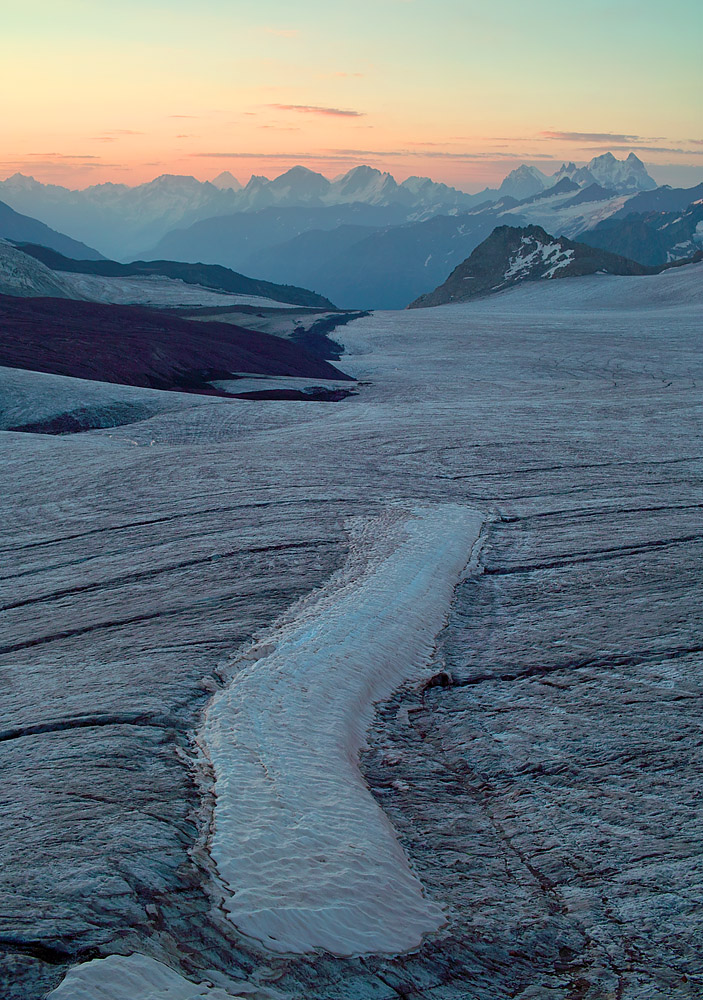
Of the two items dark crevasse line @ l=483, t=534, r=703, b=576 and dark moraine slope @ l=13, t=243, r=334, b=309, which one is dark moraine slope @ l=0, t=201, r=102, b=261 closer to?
dark moraine slope @ l=13, t=243, r=334, b=309

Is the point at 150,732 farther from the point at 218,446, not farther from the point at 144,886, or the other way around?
the point at 218,446

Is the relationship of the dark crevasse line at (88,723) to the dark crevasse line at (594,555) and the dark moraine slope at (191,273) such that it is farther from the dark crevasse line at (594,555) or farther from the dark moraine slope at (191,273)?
the dark moraine slope at (191,273)

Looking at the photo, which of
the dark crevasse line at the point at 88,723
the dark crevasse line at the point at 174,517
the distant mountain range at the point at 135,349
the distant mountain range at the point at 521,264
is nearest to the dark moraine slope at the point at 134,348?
the distant mountain range at the point at 135,349

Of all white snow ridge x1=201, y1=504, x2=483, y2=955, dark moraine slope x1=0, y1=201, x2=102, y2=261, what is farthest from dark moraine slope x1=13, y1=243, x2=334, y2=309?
dark moraine slope x1=0, y1=201, x2=102, y2=261

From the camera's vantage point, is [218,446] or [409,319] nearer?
[218,446]

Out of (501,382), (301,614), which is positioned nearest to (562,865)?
(301,614)
